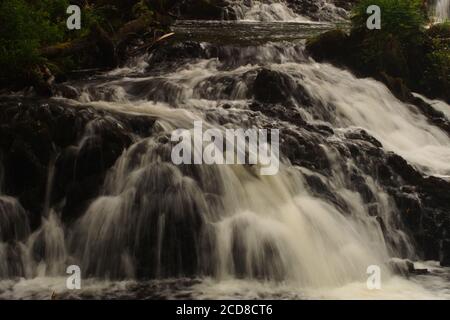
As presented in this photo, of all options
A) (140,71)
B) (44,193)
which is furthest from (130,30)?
(44,193)

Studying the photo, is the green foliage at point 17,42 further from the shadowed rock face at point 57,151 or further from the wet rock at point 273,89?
the wet rock at point 273,89

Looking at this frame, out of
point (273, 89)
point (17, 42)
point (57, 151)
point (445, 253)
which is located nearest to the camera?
point (57, 151)

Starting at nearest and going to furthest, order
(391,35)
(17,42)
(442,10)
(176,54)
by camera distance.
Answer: (17,42), (176,54), (391,35), (442,10)

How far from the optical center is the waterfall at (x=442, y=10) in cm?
2402

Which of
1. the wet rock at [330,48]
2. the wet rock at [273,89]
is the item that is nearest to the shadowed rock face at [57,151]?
the wet rock at [273,89]

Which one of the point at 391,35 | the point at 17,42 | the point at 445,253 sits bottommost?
the point at 445,253

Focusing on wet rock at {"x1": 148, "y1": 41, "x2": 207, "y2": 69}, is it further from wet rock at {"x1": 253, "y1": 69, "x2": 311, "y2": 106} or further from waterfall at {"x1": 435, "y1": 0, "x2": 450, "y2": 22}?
waterfall at {"x1": 435, "y1": 0, "x2": 450, "y2": 22}

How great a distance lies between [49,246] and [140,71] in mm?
6227

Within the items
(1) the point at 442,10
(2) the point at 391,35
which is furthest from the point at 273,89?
(1) the point at 442,10

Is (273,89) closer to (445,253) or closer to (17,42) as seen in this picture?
(445,253)

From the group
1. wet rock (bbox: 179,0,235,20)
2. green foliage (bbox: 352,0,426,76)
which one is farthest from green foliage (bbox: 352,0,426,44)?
wet rock (bbox: 179,0,235,20)

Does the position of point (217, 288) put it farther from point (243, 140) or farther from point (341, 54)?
point (341, 54)

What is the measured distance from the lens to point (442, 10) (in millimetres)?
24359
